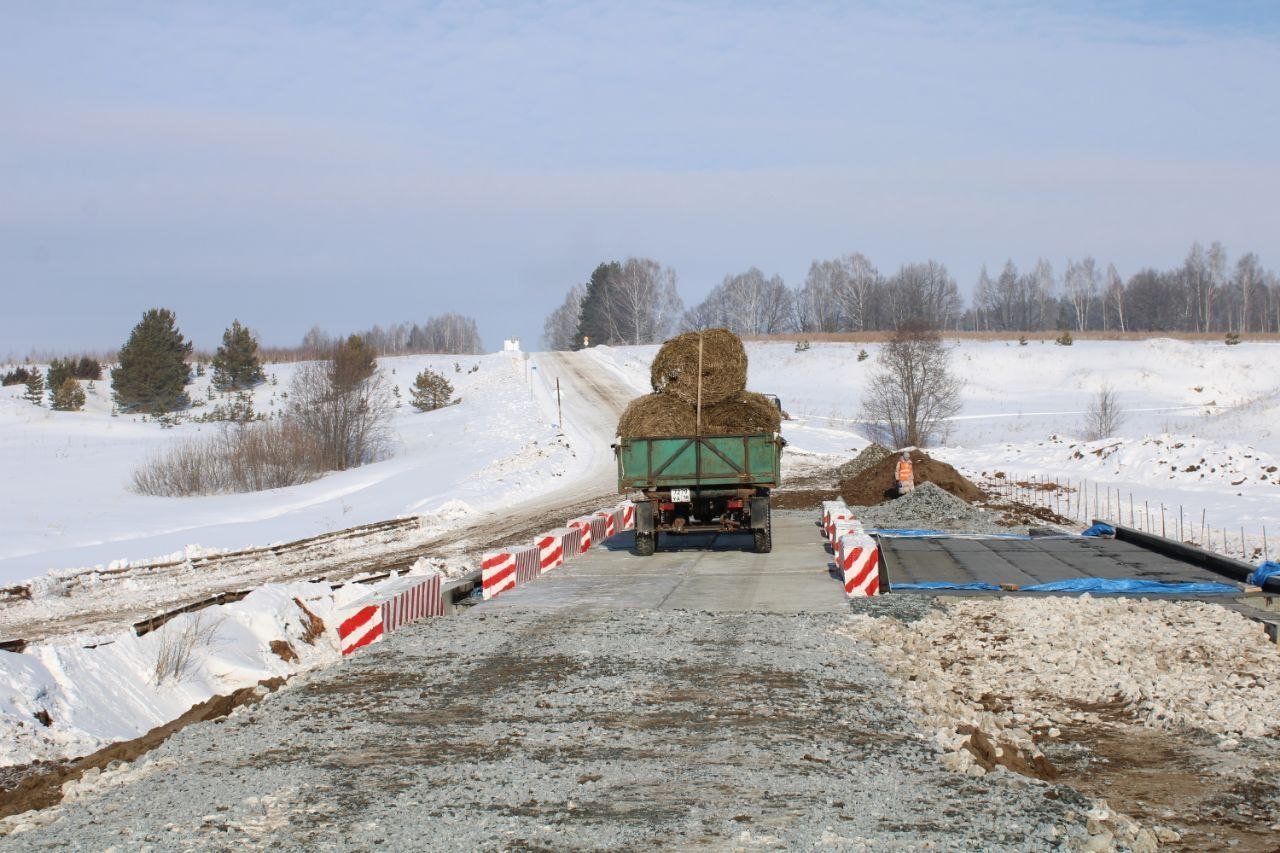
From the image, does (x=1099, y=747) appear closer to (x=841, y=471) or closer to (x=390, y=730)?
(x=390, y=730)

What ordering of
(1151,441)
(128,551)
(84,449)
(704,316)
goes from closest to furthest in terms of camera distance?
(128,551) < (1151,441) < (84,449) < (704,316)

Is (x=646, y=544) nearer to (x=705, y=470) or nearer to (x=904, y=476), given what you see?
(x=705, y=470)

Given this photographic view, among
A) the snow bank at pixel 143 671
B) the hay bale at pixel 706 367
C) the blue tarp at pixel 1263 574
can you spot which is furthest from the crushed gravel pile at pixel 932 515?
the snow bank at pixel 143 671

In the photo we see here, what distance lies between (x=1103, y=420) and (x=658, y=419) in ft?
142

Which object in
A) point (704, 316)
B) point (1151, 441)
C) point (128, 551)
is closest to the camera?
point (128, 551)

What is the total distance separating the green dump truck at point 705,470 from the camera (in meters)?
18.5

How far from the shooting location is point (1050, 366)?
75875 millimetres

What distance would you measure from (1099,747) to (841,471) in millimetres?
30054

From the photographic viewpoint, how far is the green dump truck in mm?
18500

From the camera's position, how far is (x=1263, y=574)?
14.6 metres

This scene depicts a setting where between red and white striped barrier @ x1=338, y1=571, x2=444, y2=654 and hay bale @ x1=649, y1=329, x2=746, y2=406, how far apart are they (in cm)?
694

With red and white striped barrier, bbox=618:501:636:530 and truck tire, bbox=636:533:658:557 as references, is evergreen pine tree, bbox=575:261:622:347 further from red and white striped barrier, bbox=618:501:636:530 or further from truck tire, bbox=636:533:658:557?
truck tire, bbox=636:533:658:557

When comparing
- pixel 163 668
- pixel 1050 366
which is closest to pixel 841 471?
pixel 163 668

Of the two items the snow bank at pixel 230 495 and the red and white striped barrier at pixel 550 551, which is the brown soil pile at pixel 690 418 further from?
the snow bank at pixel 230 495
